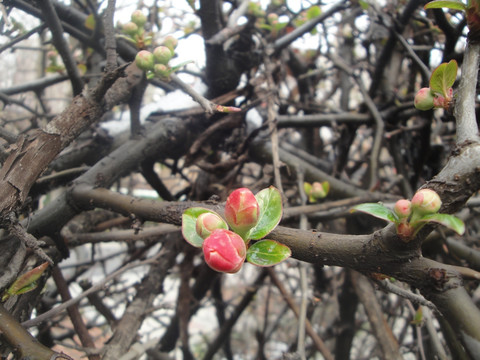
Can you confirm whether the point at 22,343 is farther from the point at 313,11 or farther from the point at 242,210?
the point at 313,11

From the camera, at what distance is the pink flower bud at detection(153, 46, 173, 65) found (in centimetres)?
78

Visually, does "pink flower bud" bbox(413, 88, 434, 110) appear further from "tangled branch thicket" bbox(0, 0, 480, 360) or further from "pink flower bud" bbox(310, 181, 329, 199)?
"pink flower bud" bbox(310, 181, 329, 199)

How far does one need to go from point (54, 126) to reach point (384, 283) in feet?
2.20

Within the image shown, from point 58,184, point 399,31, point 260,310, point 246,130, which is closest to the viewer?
point 58,184

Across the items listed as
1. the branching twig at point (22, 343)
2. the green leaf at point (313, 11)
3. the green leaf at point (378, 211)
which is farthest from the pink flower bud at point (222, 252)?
the green leaf at point (313, 11)

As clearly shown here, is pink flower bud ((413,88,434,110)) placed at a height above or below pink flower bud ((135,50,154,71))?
below

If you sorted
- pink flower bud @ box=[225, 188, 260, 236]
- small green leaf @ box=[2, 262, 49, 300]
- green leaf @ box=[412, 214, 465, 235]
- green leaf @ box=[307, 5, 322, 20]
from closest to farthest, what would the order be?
green leaf @ box=[412, 214, 465, 235]
pink flower bud @ box=[225, 188, 260, 236]
small green leaf @ box=[2, 262, 49, 300]
green leaf @ box=[307, 5, 322, 20]

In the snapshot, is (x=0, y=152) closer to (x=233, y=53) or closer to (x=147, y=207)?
(x=147, y=207)

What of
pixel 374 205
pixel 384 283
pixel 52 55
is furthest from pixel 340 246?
pixel 52 55

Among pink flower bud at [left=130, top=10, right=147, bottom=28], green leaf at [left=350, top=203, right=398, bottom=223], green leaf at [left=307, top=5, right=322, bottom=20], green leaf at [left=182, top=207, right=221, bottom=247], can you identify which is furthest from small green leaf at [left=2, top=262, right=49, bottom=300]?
green leaf at [left=307, top=5, right=322, bottom=20]

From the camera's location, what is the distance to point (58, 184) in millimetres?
1072

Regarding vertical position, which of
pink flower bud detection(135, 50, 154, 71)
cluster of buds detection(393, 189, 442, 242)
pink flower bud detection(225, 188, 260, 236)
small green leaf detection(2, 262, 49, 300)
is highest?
pink flower bud detection(135, 50, 154, 71)

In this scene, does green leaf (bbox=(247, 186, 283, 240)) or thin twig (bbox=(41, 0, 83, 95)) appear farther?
thin twig (bbox=(41, 0, 83, 95))

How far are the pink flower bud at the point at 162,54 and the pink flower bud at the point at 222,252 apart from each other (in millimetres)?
468
